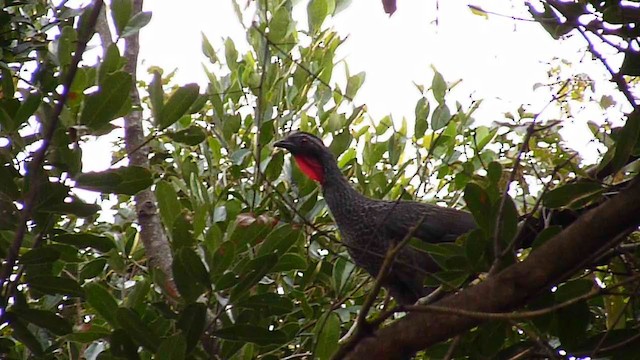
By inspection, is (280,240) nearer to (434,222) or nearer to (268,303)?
(268,303)

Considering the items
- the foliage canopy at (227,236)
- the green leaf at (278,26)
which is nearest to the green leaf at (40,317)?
the foliage canopy at (227,236)

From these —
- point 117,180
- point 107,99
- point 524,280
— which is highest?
point 107,99

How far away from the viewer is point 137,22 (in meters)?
2.29

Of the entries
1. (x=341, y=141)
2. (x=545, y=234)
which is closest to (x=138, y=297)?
(x=545, y=234)

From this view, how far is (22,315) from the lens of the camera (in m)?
2.09

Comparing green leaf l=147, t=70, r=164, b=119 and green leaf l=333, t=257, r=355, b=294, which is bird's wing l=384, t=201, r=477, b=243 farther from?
green leaf l=147, t=70, r=164, b=119

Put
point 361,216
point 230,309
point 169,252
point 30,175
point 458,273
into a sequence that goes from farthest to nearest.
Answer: point 361,216, point 169,252, point 230,309, point 458,273, point 30,175

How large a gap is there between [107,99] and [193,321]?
53cm

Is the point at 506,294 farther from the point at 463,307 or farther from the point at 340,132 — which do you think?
the point at 340,132

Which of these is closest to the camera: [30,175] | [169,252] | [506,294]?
[506,294]

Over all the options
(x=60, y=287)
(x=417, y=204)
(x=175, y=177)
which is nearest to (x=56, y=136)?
(x=60, y=287)

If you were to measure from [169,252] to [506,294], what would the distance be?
4.21ft

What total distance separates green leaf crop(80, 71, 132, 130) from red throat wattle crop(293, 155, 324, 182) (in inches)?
55.0

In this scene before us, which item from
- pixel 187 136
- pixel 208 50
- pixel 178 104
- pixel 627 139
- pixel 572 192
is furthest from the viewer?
pixel 208 50
